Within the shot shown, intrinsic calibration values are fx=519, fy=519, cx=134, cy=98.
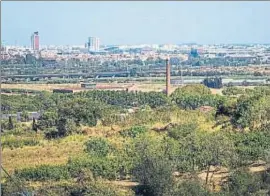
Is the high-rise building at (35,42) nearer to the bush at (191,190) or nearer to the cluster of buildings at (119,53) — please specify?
the cluster of buildings at (119,53)

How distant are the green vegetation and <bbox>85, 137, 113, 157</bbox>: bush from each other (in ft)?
0.06

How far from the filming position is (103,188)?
546 cm

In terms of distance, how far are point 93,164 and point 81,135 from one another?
3992mm

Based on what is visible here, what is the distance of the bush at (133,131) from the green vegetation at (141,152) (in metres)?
0.03

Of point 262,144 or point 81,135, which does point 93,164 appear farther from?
point 81,135

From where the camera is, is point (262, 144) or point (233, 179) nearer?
point (233, 179)

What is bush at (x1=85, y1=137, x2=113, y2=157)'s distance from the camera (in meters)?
8.70

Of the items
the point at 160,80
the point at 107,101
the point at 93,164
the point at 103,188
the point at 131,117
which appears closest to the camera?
the point at 103,188

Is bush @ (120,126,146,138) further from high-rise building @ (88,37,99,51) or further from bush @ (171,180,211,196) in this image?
high-rise building @ (88,37,99,51)

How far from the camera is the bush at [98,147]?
343 inches

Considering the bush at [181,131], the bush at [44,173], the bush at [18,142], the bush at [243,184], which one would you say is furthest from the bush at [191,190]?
the bush at [18,142]

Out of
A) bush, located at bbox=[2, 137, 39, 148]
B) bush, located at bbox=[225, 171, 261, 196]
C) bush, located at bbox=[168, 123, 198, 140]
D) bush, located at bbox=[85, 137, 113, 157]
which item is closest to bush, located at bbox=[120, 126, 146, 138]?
bush, located at bbox=[168, 123, 198, 140]

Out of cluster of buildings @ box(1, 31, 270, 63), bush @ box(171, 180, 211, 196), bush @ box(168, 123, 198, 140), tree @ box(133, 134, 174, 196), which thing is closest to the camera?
bush @ box(171, 180, 211, 196)

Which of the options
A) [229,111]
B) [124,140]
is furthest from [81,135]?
[229,111]
